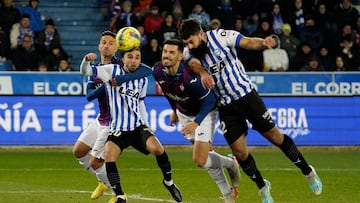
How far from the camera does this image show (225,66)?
12320 millimetres

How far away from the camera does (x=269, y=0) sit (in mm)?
26078

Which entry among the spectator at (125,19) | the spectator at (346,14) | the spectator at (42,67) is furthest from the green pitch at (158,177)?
the spectator at (346,14)

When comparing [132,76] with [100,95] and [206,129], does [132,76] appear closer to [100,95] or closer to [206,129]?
[100,95]

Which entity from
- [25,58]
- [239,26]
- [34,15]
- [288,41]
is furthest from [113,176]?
[288,41]

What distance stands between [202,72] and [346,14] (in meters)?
15.0

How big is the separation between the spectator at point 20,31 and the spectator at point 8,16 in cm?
15

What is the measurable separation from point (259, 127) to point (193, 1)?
13.6 meters

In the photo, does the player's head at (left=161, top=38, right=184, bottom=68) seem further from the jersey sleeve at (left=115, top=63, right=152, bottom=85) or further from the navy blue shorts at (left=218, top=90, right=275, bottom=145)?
the navy blue shorts at (left=218, top=90, right=275, bottom=145)

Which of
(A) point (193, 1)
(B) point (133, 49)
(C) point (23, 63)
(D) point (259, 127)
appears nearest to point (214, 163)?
(D) point (259, 127)

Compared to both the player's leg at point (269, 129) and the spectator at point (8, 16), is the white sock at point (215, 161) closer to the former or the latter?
the player's leg at point (269, 129)

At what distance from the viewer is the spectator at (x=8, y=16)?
24109 millimetres

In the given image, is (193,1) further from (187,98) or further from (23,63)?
(187,98)

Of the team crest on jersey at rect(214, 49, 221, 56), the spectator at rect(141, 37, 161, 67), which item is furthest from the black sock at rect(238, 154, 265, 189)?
the spectator at rect(141, 37, 161, 67)

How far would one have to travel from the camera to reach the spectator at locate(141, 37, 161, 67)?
23406 millimetres
